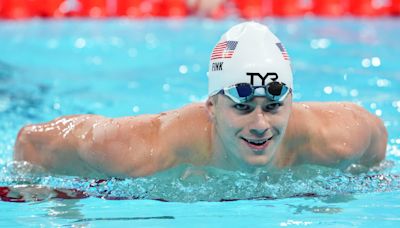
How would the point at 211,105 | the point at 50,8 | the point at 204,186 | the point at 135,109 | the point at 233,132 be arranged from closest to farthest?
the point at 233,132 < the point at 211,105 < the point at 204,186 < the point at 135,109 < the point at 50,8

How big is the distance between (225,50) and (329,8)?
7.38 meters

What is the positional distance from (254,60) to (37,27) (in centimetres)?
640

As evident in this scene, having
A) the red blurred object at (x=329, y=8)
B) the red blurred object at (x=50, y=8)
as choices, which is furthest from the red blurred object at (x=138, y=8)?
the red blurred object at (x=329, y=8)

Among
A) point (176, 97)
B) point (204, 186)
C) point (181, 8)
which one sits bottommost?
point (204, 186)

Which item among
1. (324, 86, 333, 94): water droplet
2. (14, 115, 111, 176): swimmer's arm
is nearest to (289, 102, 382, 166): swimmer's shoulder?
(14, 115, 111, 176): swimmer's arm

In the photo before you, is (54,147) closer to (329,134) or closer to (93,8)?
(329,134)

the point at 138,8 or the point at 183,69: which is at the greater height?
the point at 138,8

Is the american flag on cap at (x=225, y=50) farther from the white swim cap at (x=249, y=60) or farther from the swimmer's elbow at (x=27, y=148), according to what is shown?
the swimmer's elbow at (x=27, y=148)

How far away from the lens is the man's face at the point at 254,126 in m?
3.17

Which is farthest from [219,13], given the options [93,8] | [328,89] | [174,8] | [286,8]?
[328,89]

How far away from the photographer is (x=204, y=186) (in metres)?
3.53

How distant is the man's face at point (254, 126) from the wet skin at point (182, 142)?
0.03 m

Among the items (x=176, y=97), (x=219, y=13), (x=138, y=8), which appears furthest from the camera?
(x=138, y=8)

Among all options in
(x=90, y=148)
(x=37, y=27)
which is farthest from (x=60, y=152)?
(x=37, y=27)
